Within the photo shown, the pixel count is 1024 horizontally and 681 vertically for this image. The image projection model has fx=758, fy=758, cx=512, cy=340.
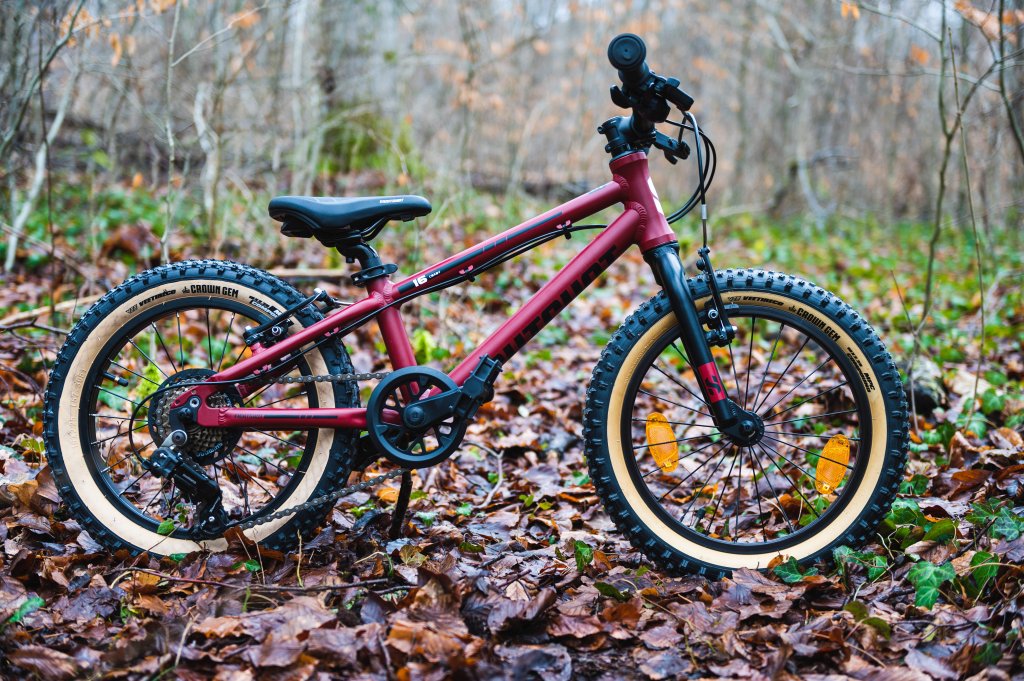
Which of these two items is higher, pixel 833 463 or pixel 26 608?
pixel 833 463

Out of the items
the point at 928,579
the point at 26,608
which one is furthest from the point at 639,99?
the point at 26,608

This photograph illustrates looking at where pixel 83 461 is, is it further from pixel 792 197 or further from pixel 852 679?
pixel 792 197

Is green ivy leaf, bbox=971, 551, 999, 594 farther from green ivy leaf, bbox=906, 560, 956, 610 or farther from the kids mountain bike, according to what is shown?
the kids mountain bike

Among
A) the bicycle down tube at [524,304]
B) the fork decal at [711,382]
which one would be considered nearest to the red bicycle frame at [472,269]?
the bicycle down tube at [524,304]

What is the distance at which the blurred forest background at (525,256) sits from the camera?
6.77ft

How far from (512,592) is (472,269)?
1041mm

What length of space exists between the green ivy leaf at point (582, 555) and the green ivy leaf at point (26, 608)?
1531 mm

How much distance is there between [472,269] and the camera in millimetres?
2551

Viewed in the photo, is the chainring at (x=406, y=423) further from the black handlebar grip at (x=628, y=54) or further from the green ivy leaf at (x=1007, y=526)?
the green ivy leaf at (x=1007, y=526)

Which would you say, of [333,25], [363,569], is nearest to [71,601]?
[363,569]

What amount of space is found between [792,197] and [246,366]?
10.4 metres

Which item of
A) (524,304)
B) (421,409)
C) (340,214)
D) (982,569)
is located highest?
(340,214)

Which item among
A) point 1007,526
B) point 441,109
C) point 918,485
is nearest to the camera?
point 1007,526

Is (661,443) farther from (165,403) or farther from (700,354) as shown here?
(165,403)
